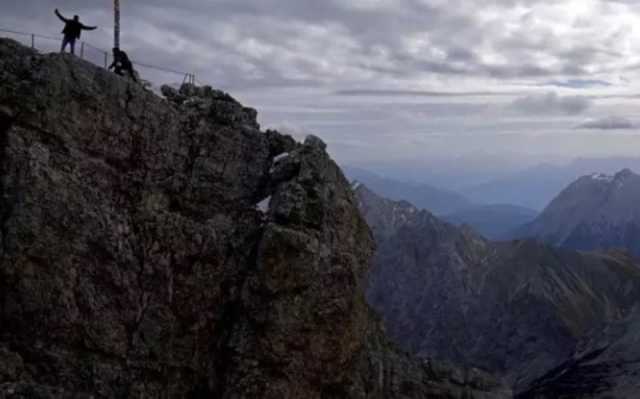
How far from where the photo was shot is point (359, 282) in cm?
5297

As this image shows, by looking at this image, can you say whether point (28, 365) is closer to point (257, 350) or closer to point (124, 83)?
point (257, 350)

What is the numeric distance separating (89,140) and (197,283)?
1346 centimetres

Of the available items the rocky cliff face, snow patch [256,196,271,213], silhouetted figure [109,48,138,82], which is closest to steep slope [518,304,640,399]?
the rocky cliff face

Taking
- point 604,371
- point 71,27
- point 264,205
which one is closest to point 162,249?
point 264,205

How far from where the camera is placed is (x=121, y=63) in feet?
161

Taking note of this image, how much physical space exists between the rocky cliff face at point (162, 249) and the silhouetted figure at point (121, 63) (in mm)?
2880

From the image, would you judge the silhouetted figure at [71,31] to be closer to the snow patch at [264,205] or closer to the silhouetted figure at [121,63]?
the silhouetted figure at [121,63]

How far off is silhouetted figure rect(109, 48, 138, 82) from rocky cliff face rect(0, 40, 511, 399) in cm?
288

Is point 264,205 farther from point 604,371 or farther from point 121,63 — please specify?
point 604,371

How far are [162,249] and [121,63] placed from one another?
15373 mm

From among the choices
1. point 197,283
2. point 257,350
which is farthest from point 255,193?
point 257,350

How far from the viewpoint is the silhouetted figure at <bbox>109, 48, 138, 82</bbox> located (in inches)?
1921

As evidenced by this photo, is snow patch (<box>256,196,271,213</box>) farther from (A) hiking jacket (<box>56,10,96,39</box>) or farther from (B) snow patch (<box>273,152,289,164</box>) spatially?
(A) hiking jacket (<box>56,10,96,39</box>)

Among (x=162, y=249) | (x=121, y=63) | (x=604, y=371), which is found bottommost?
(x=604, y=371)
